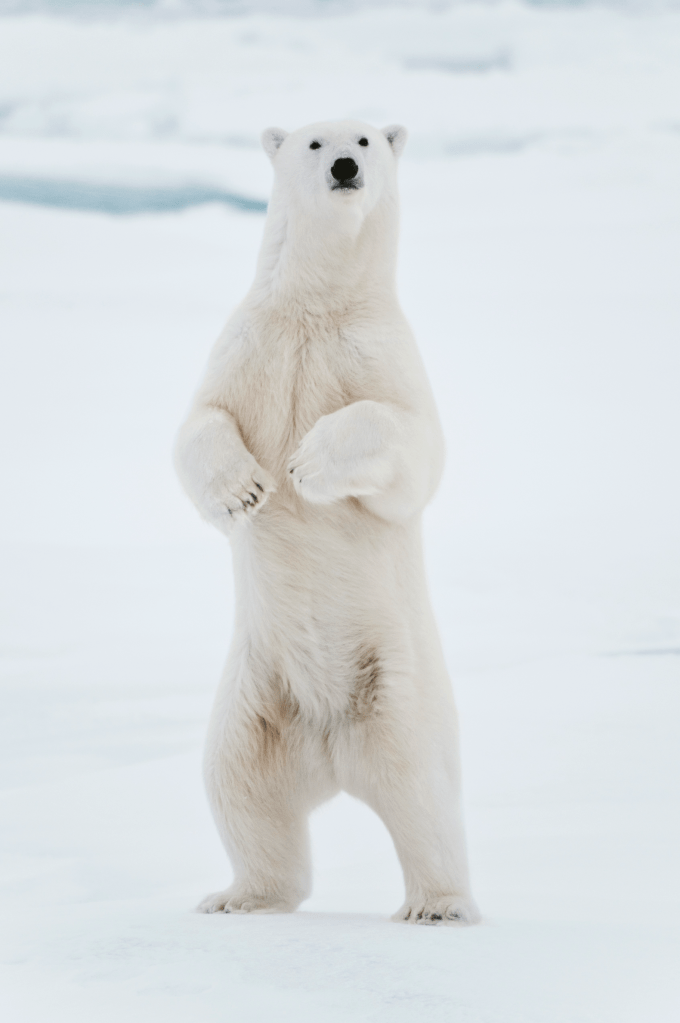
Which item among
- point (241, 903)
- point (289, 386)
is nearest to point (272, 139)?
point (289, 386)

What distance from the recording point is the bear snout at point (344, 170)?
2.83m

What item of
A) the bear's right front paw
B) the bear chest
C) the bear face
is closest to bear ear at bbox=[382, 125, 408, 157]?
the bear face

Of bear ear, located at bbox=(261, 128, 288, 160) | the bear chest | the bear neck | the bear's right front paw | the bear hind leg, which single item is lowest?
the bear hind leg

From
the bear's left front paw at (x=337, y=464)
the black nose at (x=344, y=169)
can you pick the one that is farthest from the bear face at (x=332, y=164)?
the bear's left front paw at (x=337, y=464)

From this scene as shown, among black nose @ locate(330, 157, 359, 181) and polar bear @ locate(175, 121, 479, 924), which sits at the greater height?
black nose @ locate(330, 157, 359, 181)

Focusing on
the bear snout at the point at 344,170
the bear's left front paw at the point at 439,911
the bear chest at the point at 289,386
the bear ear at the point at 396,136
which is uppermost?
the bear ear at the point at 396,136

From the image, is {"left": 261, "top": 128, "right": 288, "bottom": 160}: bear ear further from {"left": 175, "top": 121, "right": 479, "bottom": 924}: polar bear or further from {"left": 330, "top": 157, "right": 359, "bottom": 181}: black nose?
{"left": 330, "top": 157, "right": 359, "bottom": 181}: black nose

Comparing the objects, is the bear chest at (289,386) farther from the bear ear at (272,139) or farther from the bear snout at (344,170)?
the bear ear at (272,139)

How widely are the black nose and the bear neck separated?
0.10m

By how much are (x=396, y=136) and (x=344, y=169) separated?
1.43 feet

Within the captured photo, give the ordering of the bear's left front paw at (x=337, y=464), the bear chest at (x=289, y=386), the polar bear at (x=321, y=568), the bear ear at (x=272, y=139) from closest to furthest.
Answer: the bear's left front paw at (x=337, y=464) < the polar bear at (x=321, y=568) < the bear chest at (x=289, y=386) < the bear ear at (x=272, y=139)

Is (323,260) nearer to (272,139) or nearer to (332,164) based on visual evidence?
(332,164)

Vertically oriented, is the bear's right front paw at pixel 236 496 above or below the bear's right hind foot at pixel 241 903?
above

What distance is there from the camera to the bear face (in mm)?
2850
